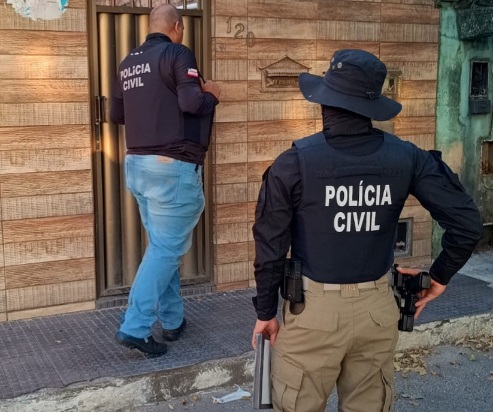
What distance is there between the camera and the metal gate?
5.16m

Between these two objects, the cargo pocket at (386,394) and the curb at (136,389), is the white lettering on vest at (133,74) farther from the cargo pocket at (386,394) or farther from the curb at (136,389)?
the cargo pocket at (386,394)

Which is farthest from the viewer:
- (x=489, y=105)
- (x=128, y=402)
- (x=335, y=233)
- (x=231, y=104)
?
(x=489, y=105)

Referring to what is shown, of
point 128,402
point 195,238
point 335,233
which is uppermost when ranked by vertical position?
point 335,233

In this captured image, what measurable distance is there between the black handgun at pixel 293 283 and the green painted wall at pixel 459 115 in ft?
13.5

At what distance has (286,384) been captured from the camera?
2.82m

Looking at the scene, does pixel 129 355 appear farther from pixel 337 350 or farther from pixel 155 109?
pixel 337 350

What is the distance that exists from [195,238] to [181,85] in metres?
1.87

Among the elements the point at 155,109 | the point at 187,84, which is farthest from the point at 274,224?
the point at 155,109

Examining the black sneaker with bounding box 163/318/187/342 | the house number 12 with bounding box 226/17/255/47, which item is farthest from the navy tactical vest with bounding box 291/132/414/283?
the house number 12 with bounding box 226/17/255/47

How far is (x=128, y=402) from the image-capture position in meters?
4.08

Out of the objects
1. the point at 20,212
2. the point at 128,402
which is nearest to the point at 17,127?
the point at 20,212

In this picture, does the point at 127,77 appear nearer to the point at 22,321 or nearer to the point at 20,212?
the point at 20,212

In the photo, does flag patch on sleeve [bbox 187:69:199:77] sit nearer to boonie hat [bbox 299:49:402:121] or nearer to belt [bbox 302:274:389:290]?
boonie hat [bbox 299:49:402:121]

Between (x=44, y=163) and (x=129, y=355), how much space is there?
→ 151cm
